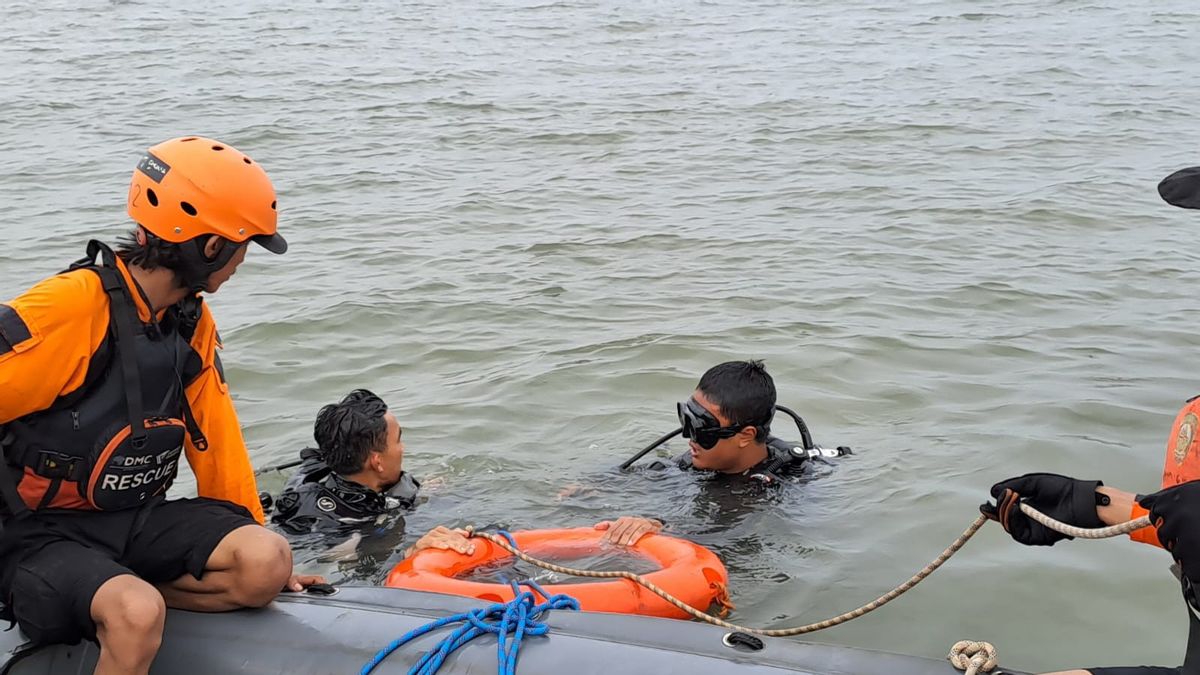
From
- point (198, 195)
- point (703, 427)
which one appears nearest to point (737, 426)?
point (703, 427)

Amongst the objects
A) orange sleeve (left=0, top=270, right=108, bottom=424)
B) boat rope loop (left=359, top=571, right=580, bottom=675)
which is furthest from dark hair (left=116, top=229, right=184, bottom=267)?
boat rope loop (left=359, top=571, right=580, bottom=675)

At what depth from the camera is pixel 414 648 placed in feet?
10.2

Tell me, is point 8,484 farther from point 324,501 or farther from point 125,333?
point 324,501

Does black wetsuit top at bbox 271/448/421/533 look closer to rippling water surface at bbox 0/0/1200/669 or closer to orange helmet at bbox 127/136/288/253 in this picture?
rippling water surface at bbox 0/0/1200/669

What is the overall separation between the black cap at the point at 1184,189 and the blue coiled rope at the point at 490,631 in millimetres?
1811

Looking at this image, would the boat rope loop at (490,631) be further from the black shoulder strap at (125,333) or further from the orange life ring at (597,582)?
the black shoulder strap at (125,333)

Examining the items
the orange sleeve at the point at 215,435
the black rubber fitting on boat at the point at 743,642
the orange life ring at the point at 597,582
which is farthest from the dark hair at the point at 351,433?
the black rubber fitting on boat at the point at 743,642

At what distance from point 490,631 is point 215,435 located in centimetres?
105

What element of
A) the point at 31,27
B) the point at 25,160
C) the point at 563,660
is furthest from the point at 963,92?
the point at 31,27

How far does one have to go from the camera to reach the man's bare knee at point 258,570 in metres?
3.26

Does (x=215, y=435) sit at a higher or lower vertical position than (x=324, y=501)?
higher

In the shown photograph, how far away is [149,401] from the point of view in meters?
3.20

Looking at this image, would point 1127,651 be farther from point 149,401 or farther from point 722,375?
point 149,401

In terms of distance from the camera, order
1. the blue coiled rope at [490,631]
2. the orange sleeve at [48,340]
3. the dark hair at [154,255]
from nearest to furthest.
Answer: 1. the orange sleeve at [48,340]
2. the blue coiled rope at [490,631]
3. the dark hair at [154,255]
